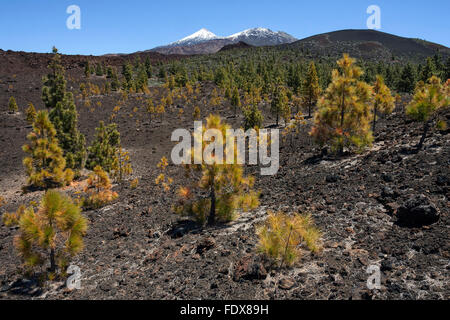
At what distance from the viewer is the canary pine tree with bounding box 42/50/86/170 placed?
2195cm

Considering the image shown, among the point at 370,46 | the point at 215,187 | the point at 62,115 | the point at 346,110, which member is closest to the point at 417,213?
the point at 215,187

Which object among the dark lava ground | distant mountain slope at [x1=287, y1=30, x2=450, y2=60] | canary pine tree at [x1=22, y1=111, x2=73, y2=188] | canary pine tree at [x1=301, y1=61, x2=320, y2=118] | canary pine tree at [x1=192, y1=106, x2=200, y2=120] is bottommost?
the dark lava ground

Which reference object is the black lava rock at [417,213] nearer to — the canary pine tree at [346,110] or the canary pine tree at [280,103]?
the canary pine tree at [346,110]

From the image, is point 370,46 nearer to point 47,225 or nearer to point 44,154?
point 44,154

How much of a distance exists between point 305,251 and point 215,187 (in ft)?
12.8

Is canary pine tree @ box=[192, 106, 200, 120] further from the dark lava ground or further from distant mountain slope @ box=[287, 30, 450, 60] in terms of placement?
distant mountain slope @ box=[287, 30, 450, 60]

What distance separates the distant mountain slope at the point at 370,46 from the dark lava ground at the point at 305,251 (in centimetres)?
11165

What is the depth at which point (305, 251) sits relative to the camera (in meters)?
7.80

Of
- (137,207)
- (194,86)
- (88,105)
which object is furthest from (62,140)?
(194,86)

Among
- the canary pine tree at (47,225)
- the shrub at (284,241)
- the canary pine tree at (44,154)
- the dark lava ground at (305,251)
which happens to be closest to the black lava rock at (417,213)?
the dark lava ground at (305,251)

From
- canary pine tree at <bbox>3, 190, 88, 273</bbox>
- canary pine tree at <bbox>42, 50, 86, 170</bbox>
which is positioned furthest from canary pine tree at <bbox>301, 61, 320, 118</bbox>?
canary pine tree at <bbox>3, 190, 88, 273</bbox>

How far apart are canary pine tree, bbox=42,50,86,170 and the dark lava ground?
5937 millimetres

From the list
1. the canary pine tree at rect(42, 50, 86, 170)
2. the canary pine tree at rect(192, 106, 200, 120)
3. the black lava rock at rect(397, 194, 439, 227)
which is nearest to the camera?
the black lava rock at rect(397, 194, 439, 227)

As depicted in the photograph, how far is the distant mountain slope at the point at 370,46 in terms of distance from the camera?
120875 mm
